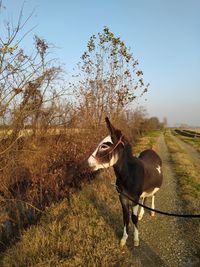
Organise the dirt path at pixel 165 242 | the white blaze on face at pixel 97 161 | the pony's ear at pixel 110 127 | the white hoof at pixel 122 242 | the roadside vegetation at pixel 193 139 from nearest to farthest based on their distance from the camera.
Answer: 1. the pony's ear at pixel 110 127
2. the white blaze on face at pixel 97 161
3. the dirt path at pixel 165 242
4. the white hoof at pixel 122 242
5. the roadside vegetation at pixel 193 139

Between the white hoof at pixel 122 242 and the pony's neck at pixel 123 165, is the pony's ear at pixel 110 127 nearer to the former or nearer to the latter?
the pony's neck at pixel 123 165

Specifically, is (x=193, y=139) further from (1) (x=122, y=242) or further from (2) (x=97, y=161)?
(2) (x=97, y=161)

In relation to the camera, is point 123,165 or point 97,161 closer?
point 97,161

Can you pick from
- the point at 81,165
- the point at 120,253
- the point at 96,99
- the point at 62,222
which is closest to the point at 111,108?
the point at 96,99

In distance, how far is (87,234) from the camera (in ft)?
15.8

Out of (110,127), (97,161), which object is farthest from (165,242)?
(110,127)

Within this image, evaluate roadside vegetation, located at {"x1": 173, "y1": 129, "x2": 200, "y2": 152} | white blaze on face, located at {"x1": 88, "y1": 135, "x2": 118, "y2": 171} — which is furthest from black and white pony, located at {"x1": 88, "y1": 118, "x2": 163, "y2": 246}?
roadside vegetation, located at {"x1": 173, "y1": 129, "x2": 200, "y2": 152}

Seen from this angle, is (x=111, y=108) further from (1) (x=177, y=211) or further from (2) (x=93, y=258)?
(2) (x=93, y=258)

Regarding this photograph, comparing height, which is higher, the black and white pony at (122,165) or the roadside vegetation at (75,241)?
the black and white pony at (122,165)

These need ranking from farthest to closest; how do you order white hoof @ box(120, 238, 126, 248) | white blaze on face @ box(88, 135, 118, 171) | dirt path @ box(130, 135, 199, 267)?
1. white hoof @ box(120, 238, 126, 248)
2. dirt path @ box(130, 135, 199, 267)
3. white blaze on face @ box(88, 135, 118, 171)

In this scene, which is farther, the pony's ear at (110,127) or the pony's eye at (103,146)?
the pony's eye at (103,146)

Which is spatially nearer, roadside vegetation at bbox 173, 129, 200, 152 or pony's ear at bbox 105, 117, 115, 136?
pony's ear at bbox 105, 117, 115, 136

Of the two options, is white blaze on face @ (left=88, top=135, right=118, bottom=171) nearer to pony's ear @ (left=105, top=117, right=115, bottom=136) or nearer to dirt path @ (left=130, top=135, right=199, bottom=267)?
pony's ear @ (left=105, top=117, right=115, bottom=136)

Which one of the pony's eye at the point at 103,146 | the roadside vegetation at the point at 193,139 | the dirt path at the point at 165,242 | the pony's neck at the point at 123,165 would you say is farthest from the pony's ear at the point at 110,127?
the roadside vegetation at the point at 193,139
